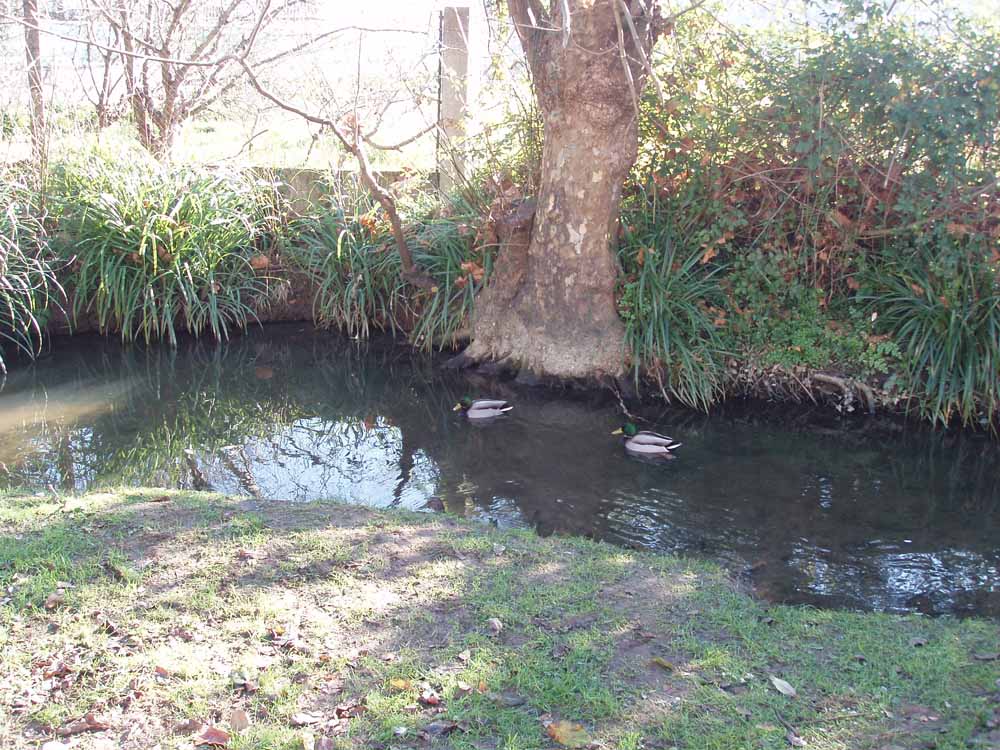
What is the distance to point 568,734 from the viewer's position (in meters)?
2.77

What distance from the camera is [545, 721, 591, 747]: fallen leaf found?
8.99ft

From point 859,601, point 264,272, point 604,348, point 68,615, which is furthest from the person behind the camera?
point 264,272

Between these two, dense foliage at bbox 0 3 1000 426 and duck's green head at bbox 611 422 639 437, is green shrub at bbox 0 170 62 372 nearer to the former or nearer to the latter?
dense foliage at bbox 0 3 1000 426

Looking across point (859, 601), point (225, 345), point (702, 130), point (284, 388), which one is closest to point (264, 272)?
point (225, 345)

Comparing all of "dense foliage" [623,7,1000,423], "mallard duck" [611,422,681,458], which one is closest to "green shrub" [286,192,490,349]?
"dense foliage" [623,7,1000,423]

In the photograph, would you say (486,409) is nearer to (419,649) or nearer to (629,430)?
(629,430)

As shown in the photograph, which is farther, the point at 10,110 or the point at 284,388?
the point at 10,110

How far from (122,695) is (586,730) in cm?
151

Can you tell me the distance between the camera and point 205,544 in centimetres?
387

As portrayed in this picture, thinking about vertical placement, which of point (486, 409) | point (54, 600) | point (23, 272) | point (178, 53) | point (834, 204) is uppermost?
point (178, 53)

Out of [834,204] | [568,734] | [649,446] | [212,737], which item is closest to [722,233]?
[834,204]

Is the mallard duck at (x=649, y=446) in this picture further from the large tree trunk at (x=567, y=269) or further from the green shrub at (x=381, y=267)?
the green shrub at (x=381, y=267)

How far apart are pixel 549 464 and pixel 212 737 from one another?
12.6ft

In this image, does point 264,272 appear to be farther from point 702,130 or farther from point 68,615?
point 68,615
